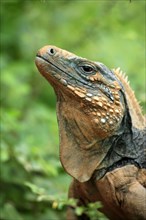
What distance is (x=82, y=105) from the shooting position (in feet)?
20.0

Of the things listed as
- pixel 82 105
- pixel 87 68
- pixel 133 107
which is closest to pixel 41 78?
pixel 133 107

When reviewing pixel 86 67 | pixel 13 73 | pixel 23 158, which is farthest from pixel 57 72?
pixel 13 73

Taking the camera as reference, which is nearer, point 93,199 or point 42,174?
point 93,199

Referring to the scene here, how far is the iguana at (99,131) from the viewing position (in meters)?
6.09

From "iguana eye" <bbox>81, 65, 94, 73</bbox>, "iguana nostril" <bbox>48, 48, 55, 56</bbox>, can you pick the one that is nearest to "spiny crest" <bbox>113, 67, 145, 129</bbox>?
"iguana eye" <bbox>81, 65, 94, 73</bbox>

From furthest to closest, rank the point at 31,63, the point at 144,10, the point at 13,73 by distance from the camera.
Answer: the point at 31,63 < the point at 13,73 < the point at 144,10

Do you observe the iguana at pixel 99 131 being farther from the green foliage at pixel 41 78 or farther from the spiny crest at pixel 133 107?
the green foliage at pixel 41 78

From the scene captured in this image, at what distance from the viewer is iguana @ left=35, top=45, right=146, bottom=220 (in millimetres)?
6090

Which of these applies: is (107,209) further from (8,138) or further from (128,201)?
(8,138)

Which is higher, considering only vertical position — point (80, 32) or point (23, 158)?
point (80, 32)

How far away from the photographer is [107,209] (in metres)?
6.44

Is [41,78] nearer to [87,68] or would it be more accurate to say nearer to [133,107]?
[133,107]

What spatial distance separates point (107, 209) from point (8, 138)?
273cm

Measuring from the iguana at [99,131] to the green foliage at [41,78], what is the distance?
38 cm
